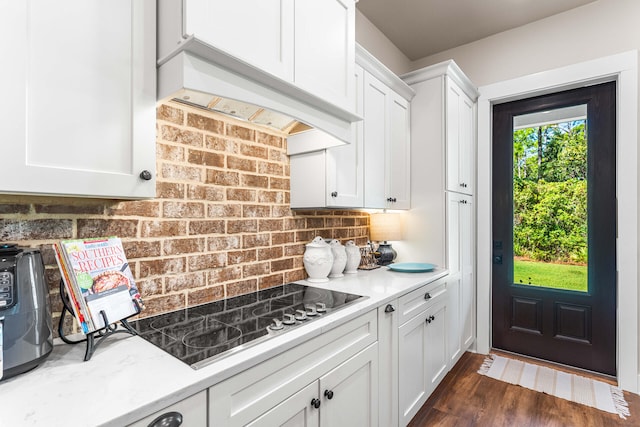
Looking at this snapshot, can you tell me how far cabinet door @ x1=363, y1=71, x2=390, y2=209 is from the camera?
2.09 meters

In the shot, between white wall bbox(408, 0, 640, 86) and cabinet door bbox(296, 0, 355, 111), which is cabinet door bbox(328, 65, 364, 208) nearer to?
cabinet door bbox(296, 0, 355, 111)

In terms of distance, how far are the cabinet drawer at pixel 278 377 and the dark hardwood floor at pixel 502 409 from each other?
42.4 inches

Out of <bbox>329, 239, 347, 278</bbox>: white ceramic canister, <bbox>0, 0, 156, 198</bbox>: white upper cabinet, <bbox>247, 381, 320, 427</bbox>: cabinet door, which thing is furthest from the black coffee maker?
<bbox>329, 239, 347, 278</bbox>: white ceramic canister

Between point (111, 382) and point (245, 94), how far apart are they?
960 mm

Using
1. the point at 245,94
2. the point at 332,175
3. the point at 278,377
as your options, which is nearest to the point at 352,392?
the point at 278,377

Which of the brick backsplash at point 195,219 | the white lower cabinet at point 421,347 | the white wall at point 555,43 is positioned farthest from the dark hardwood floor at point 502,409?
the white wall at point 555,43

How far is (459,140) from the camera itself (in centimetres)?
267

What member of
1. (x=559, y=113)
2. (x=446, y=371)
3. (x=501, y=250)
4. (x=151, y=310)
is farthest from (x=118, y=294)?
(x=559, y=113)

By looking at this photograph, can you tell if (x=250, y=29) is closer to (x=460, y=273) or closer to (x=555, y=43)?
(x=460, y=273)

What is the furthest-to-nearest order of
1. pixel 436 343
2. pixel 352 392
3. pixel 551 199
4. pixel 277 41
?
pixel 551 199 < pixel 436 343 < pixel 352 392 < pixel 277 41

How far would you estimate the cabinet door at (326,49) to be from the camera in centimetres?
138

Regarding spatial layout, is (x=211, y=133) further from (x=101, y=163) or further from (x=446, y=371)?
(x=446, y=371)

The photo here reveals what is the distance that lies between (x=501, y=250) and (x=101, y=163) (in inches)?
121

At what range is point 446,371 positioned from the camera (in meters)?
2.35
